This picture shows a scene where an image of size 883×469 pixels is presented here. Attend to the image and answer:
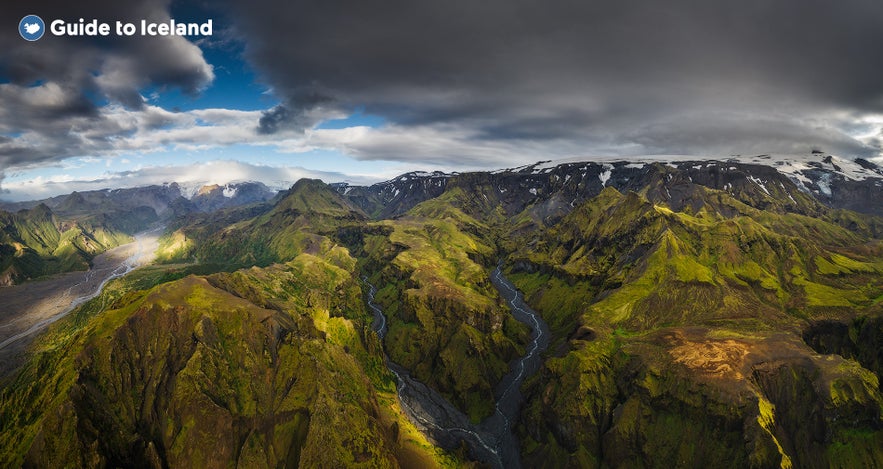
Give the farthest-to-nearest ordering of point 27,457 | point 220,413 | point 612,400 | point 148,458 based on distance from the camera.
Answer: point 612,400, point 220,413, point 148,458, point 27,457

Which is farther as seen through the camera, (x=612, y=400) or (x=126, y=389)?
(x=612, y=400)

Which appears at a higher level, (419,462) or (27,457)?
(27,457)

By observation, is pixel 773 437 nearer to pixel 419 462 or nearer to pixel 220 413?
pixel 419 462

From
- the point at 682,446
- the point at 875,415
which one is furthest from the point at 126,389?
the point at 875,415

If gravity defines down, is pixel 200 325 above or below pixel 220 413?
above

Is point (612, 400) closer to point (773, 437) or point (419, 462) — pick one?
point (773, 437)

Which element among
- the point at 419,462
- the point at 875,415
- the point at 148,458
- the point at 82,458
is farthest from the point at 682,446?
the point at 82,458

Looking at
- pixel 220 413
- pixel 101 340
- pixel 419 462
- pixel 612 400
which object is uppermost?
pixel 101 340

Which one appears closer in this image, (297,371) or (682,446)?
(682,446)

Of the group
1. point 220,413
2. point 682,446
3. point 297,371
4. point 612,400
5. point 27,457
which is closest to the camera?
point 27,457
